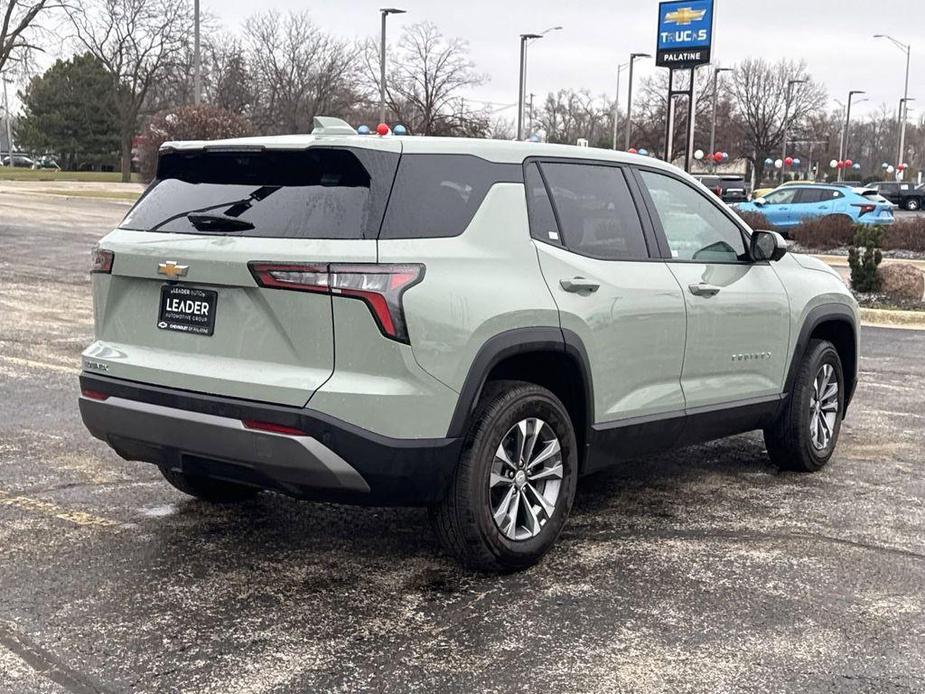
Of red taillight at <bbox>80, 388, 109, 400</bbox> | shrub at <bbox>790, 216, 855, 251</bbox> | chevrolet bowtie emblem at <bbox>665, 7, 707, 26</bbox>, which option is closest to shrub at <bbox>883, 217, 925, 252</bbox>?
shrub at <bbox>790, 216, 855, 251</bbox>

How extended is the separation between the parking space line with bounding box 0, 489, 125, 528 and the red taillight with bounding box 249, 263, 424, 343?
185 centimetres

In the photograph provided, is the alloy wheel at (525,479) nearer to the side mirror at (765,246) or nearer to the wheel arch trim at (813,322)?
the side mirror at (765,246)

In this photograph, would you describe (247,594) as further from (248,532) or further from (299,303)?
(299,303)

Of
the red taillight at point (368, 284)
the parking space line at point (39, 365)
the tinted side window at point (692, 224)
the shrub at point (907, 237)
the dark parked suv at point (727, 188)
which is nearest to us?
the red taillight at point (368, 284)

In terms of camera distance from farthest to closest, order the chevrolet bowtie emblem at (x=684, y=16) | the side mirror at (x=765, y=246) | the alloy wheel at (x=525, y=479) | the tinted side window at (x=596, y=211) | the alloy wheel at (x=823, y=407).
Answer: the chevrolet bowtie emblem at (x=684, y=16), the alloy wheel at (x=823, y=407), the side mirror at (x=765, y=246), the tinted side window at (x=596, y=211), the alloy wheel at (x=525, y=479)

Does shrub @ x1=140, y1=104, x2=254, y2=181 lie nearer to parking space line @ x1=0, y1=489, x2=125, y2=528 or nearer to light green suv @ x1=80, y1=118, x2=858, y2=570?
parking space line @ x1=0, y1=489, x2=125, y2=528

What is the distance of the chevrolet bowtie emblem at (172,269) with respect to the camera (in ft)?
14.0

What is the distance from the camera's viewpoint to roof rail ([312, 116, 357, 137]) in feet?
14.8

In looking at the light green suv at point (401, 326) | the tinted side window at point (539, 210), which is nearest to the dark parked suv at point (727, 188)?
the light green suv at point (401, 326)

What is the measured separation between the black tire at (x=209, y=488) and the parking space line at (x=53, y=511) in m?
0.35

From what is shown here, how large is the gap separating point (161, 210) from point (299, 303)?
0.95 m

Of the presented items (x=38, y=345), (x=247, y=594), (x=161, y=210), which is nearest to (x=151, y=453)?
(x=247, y=594)

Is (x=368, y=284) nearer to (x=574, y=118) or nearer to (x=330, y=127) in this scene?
(x=330, y=127)

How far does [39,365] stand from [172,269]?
5.38 m
